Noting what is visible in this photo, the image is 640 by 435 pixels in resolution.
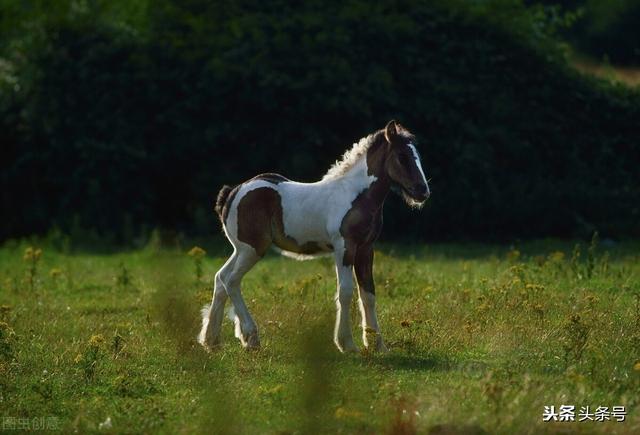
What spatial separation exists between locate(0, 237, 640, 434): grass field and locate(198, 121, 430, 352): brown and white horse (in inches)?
14.1

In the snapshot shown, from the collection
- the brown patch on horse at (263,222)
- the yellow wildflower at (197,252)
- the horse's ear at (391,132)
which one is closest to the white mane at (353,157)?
the horse's ear at (391,132)

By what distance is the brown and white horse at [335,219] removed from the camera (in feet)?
34.2

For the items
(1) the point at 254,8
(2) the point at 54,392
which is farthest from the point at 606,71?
(2) the point at 54,392

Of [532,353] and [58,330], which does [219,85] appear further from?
[532,353]

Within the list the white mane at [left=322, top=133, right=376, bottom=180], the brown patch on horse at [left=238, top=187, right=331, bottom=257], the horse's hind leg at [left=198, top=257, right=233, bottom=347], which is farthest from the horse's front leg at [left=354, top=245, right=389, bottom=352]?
the horse's hind leg at [left=198, top=257, right=233, bottom=347]

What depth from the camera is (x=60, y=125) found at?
2220 centimetres

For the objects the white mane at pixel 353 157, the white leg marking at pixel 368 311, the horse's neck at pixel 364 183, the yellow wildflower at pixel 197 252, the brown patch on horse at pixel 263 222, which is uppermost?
the white mane at pixel 353 157

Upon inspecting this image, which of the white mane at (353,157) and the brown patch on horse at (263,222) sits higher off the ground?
the white mane at (353,157)

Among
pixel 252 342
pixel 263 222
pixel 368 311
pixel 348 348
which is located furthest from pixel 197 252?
pixel 348 348

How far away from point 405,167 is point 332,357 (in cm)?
232

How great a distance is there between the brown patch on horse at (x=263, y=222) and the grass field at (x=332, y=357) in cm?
84

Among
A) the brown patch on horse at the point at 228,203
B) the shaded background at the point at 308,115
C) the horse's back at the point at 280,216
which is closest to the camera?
the horse's back at the point at 280,216

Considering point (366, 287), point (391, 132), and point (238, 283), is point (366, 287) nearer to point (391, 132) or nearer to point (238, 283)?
point (238, 283)

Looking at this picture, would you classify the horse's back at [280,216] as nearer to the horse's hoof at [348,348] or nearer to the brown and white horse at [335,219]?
the brown and white horse at [335,219]
